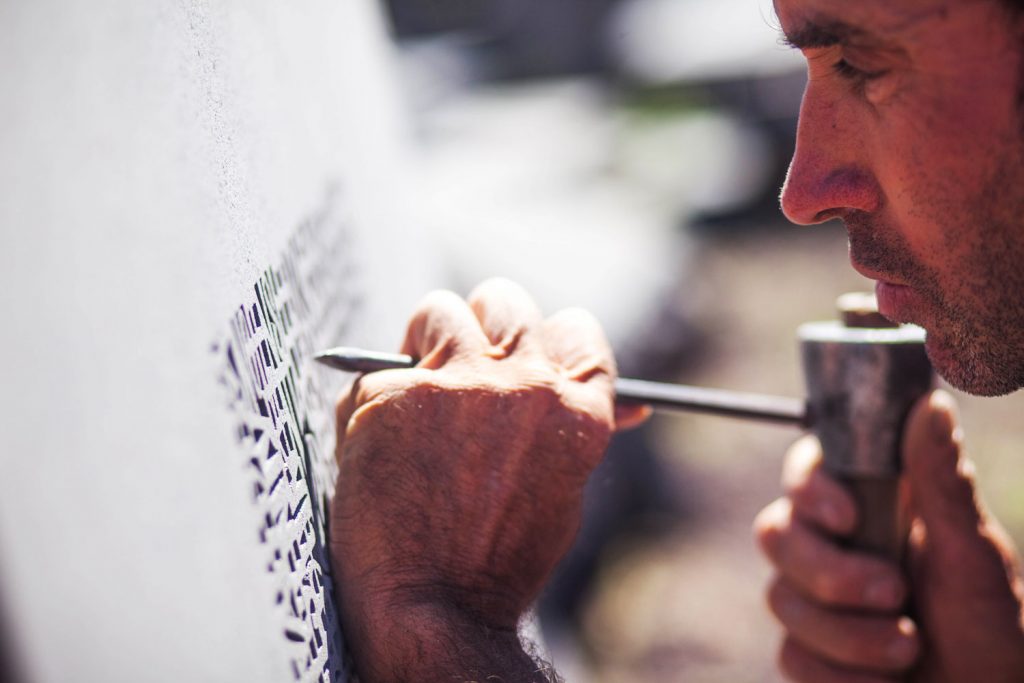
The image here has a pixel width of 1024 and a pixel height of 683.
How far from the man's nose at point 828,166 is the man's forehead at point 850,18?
0.25 feet

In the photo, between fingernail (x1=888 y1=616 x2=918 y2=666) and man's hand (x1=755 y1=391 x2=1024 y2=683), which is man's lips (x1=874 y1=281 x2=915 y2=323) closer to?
man's hand (x1=755 y1=391 x2=1024 y2=683)

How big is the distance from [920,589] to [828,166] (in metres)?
0.68

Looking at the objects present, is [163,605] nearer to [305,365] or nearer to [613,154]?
[305,365]

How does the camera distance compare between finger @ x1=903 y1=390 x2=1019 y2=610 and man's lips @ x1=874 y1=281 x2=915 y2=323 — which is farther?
finger @ x1=903 y1=390 x2=1019 y2=610

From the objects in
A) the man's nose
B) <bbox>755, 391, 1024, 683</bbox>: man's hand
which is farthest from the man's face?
<bbox>755, 391, 1024, 683</bbox>: man's hand

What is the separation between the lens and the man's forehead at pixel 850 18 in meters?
0.80

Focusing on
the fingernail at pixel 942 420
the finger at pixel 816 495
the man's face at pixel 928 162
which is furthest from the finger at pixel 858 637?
the man's face at pixel 928 162

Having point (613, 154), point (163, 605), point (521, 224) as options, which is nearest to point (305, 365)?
point (163, 605)

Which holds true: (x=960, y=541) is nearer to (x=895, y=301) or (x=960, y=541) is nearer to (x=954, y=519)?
(x=954, y=519)

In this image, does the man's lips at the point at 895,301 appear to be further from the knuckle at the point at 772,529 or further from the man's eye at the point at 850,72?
the knuckle at the point at 772,529

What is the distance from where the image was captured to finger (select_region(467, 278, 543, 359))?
3.20 feet

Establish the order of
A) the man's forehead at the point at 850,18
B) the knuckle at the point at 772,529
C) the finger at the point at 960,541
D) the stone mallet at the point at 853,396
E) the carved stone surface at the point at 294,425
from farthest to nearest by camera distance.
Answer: the knuckle at the point at 772,529 < the finger at the point at 960,541 < the stone mallet at the point at 853,396 < the man's forehead at the point at 850,18 < the carved stone surface at the point at 294,425

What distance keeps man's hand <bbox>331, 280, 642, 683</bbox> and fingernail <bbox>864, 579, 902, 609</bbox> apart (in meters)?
0.48

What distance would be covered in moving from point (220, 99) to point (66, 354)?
28 cm
